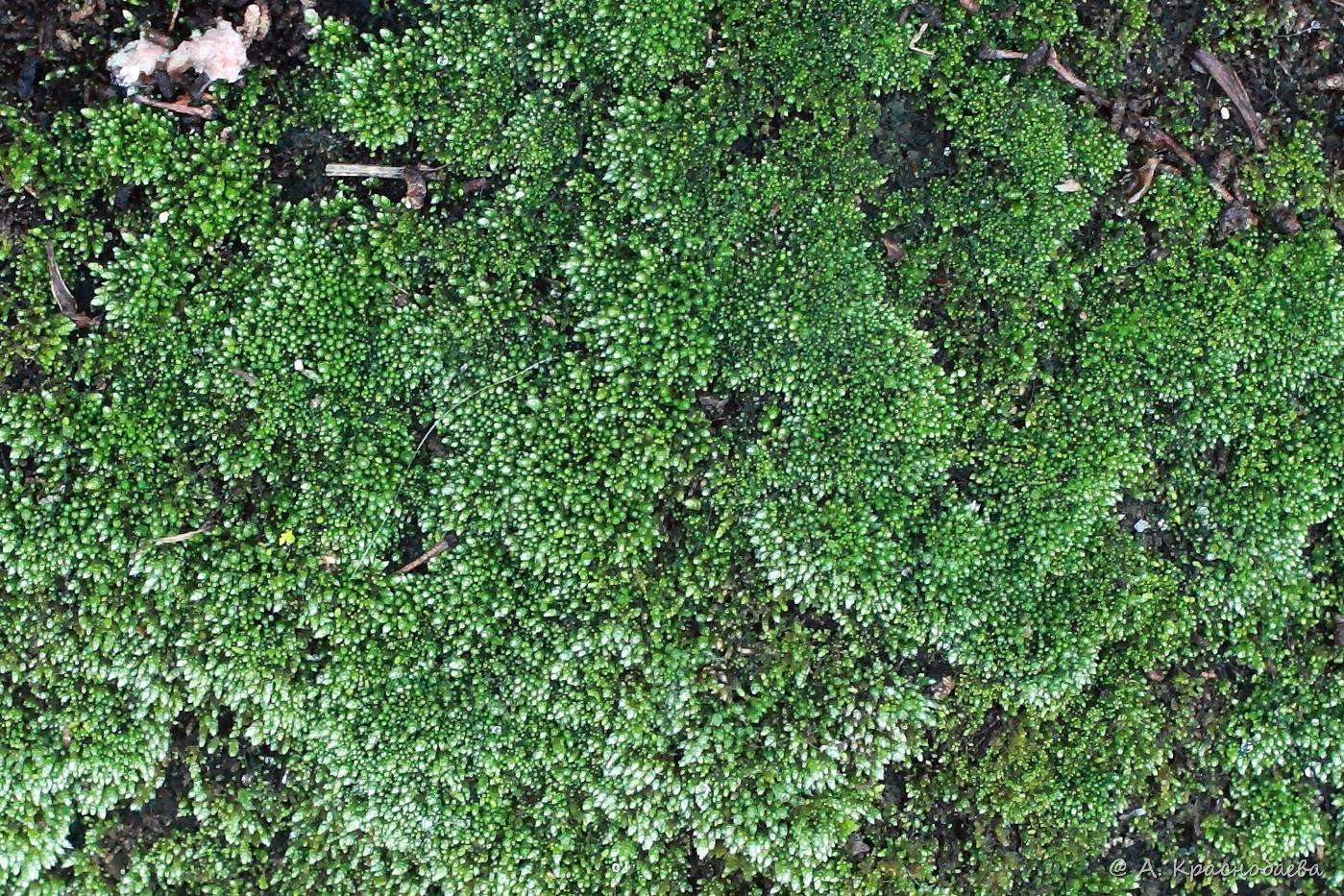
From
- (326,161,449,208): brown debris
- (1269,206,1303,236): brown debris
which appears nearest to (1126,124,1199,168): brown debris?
(1269,206,1303,236): brown debris

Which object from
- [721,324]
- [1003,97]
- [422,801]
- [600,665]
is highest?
[1003,97]

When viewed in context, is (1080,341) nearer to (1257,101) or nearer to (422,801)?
(1257,101)

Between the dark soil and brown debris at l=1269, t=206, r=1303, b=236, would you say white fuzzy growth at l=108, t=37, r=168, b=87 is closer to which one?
the dark soil

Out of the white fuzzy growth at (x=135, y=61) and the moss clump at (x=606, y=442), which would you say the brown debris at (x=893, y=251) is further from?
the white fuzzy growth at (x=135, y=61)

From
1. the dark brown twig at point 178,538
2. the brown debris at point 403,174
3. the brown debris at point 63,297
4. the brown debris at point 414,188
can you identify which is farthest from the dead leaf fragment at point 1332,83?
the brown debris at point 63,297

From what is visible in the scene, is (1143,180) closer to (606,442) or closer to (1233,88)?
(1233,88)

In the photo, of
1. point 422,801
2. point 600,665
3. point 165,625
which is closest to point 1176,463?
point 600,665
